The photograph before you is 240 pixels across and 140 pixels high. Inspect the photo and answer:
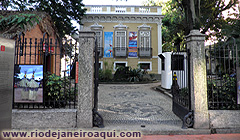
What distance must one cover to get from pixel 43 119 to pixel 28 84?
0.95m

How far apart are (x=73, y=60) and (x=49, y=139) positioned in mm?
2061

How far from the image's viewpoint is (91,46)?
3.73 metres

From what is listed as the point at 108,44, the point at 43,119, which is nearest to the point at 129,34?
the point at 108,44

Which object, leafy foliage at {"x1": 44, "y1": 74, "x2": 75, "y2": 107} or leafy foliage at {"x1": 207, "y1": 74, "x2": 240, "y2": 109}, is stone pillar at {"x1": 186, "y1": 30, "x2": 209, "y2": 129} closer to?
leafy foliage at {"x1": 207, "y1": 74, "x2": 240, "y2": 109}

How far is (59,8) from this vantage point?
1134 centimetres

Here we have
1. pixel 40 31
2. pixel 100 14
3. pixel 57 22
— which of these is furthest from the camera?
pixel 100 14

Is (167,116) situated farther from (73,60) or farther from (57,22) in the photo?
(57,22)

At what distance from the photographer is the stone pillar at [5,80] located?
1.71 metres

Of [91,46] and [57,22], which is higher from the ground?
[57,22]

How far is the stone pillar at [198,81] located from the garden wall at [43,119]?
3052 mm

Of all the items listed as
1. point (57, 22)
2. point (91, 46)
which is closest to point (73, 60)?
point (91, 46)

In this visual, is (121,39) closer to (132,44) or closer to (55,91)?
(132,44)

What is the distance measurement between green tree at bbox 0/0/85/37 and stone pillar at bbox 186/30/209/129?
33.3 feet

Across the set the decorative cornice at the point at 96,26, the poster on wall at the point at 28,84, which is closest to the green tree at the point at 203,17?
the poster on wall at the point at 28,84
